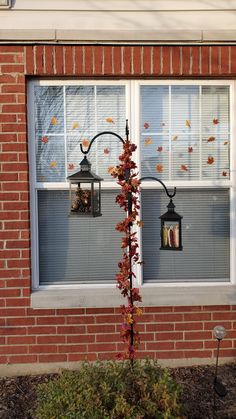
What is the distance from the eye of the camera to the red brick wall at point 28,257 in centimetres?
427

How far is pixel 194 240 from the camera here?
15.0ft

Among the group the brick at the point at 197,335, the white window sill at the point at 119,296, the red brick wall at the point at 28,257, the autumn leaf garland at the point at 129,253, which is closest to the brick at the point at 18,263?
the red brick wall at the point at 28,257

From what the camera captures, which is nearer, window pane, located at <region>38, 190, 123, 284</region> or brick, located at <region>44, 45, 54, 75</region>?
brick, located at <region>44, 45, 54, 75</region>

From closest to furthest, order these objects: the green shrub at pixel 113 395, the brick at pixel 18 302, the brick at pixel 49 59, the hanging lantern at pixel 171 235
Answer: the green shrub at pixel 113 395 < the hanging lantern at pixel 171 235 < the brick at pixel 49 59 < the brick at pixel 18 302

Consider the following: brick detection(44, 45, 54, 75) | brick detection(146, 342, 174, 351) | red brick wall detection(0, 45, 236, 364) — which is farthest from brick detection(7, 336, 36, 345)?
brick detection(44, 45, 54, 75)

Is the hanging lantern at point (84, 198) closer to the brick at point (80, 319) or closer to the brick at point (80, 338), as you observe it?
the brick at point (80, 319)

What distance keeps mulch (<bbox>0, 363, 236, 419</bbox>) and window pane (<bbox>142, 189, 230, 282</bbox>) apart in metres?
0.86

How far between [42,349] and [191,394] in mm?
1409

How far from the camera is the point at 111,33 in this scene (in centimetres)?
422

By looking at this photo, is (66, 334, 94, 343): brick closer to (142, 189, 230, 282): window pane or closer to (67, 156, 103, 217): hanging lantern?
(142, 189, 230, 282): window pane

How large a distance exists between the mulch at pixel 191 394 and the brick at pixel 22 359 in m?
0.14

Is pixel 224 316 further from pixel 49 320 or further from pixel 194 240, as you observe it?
pixel 49 320

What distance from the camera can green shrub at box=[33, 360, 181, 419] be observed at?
284 centimetres

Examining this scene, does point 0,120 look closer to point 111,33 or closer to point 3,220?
point 3,220
